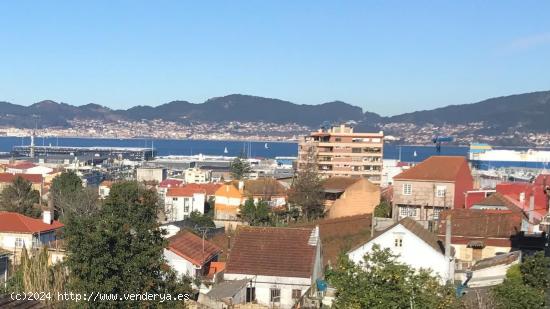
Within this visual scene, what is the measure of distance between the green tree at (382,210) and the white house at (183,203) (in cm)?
1483

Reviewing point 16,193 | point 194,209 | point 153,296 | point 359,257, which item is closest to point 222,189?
point 194,209

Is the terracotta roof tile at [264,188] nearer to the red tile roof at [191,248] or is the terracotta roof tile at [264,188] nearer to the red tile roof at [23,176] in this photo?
the red tile roof at [23,176]

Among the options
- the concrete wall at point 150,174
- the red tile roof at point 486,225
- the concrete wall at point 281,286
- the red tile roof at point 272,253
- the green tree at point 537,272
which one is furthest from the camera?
the concrete wall at point 150,174

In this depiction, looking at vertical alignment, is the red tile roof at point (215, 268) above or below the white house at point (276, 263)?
below

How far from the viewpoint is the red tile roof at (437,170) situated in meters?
32.9

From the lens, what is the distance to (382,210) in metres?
34.5

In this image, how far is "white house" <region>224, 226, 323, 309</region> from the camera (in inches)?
736

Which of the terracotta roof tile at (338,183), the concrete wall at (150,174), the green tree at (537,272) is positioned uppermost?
the green tree at (537,272)

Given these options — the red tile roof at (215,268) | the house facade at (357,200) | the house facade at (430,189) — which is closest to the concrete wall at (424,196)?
the house facade at (430,189)

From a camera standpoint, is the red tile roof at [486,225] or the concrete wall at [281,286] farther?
the red tile roof at [486,225]

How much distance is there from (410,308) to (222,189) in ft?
115

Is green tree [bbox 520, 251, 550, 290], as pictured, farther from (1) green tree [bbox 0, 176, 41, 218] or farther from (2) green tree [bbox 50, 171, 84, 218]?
(1) green tree [bbox 0, 176, 41, 218]

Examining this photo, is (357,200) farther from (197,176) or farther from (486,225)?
(197,176)

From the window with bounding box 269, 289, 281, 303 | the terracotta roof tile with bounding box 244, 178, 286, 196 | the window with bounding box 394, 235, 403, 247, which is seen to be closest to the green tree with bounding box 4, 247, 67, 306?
the window with bounding box 269, 289, 281, 303
